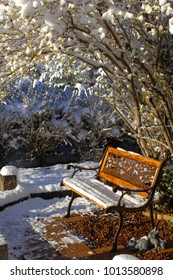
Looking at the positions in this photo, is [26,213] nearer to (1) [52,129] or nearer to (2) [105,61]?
(2) [105,61]

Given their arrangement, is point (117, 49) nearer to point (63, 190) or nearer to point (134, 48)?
point (134, 48)

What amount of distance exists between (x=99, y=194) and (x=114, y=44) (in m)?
1.79

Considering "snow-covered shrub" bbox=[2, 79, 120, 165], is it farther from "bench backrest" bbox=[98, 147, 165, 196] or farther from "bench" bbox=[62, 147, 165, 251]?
"bench" bbox=[62, 147, 165, 251]

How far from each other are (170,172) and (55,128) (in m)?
6.27

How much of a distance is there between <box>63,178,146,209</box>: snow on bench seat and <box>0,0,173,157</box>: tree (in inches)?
32.0

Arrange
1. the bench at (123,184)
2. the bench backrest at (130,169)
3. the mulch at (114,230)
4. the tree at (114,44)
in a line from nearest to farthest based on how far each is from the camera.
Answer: the tree at (114,44), the mulch at (114,230), the bench at (123,184), the bench backrest at (130,169)

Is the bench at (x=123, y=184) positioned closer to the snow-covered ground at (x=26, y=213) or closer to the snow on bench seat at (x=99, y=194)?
the snow on bench seat at (x=99, y=194)

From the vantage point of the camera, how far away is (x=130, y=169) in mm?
5582

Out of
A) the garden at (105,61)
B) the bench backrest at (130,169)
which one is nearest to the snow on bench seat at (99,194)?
the bench backrest at (130,169)

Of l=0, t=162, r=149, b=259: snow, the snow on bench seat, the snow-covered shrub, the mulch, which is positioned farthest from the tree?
the snow-covered shrub

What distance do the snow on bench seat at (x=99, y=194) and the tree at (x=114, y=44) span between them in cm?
81

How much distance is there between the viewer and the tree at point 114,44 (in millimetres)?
3930

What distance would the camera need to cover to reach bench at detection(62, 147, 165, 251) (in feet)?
15.6

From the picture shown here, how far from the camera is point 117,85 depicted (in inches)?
229
